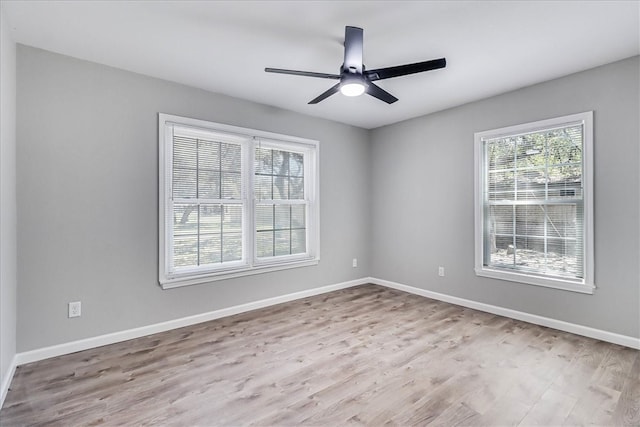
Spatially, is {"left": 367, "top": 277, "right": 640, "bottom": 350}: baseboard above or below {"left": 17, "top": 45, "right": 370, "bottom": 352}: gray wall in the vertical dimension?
below

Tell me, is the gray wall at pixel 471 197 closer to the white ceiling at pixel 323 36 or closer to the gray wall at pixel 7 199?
the white ceiling at pixel 323 36

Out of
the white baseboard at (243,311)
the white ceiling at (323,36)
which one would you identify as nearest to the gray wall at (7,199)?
the white baseboard at (243,311)

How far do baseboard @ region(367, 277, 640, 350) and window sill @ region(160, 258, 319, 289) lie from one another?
1728mm

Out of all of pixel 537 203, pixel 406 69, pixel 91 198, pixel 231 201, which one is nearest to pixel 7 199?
pixel 91 198

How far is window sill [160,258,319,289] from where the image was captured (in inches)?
128

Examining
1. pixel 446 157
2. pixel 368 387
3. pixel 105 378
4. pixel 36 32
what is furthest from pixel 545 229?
pixel 36 32

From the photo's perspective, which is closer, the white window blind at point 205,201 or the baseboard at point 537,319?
the baseboard at point 537,319

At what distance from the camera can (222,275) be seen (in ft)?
12.0

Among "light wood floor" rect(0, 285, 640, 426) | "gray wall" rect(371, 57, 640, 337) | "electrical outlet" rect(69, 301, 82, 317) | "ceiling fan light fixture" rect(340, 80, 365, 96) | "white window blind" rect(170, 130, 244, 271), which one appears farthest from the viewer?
"white window blind" rect(170, 130, 244, 271)

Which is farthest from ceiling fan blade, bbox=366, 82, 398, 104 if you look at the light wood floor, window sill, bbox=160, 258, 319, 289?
window sill, bbox=160, 258, 319, 289

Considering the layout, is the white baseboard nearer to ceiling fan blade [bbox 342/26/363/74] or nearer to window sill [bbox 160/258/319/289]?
window sill [bbox 160/258/319/289]

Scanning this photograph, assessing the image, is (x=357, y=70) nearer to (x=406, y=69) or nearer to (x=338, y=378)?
(x=406, y=69)

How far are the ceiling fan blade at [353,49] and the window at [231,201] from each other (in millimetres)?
1912

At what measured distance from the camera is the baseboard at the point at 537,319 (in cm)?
285
